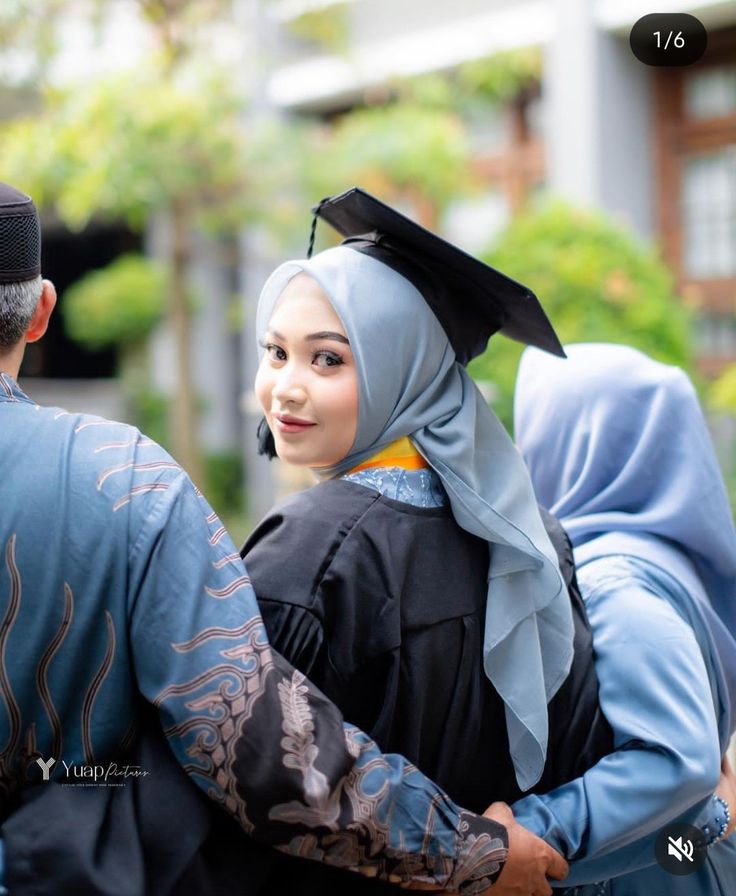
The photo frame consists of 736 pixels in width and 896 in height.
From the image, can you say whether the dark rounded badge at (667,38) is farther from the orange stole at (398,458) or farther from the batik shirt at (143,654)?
the batik shirt at (143,654)

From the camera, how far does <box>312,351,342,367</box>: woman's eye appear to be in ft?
6.01

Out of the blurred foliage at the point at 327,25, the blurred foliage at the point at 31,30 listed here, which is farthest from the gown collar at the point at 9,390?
the blurred foliage at the point at 327,25

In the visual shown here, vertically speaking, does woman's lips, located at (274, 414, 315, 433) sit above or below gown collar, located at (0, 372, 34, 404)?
below

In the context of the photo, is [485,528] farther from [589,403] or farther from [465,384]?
[589,403]

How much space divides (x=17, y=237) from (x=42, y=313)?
138mm

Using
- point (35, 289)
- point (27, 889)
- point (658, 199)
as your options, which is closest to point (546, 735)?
point (27, 889)

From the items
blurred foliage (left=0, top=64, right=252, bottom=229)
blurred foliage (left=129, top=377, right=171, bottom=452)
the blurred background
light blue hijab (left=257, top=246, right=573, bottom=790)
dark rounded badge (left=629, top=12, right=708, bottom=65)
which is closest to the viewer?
light blue hijab (left=257, top=246, right=573, bottom=790)

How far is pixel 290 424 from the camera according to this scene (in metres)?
1.85

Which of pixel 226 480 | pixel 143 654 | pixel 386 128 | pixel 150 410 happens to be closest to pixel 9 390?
pixel 143 654

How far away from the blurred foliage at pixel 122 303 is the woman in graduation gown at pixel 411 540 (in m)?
9.08

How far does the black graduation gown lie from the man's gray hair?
452 mm

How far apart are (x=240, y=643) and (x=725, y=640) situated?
3.22ft

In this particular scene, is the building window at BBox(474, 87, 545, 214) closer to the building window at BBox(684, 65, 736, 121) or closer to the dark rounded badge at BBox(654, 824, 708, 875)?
the building window at BBox(684, 65, 736, 121)

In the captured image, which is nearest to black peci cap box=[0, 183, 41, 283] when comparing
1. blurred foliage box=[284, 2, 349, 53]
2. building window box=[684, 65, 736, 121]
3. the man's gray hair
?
the man's gray hair
